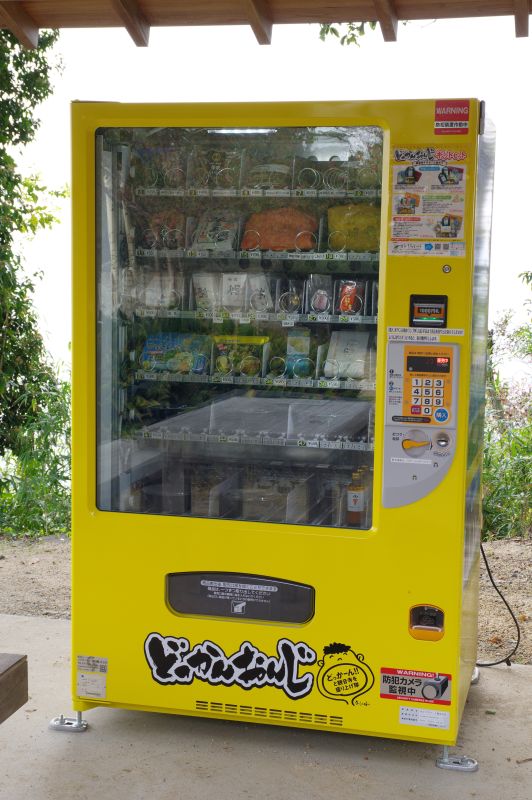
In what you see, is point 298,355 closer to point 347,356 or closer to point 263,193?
point 347,356

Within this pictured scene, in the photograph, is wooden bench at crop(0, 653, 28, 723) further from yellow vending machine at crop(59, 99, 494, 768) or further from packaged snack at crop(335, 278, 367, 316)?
packaged snack at crop(335, 278, 367, 316)

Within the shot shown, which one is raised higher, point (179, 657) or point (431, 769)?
point (179, 657)

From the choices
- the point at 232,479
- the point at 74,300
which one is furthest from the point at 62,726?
the point at 74,300

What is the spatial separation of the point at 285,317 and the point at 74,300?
28.9 inches

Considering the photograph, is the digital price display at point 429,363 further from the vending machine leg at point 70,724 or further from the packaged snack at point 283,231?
the vending machine leg at point 70,724

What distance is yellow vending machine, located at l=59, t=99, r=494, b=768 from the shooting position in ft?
9.43

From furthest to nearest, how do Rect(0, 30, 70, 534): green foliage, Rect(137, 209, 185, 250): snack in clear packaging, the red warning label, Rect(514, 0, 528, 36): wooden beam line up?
Rect(0, 30, 70, 534): green foliage
Rect(137, 209, 185, 250): snack in clear packaging
Rect(514, 0, 528, 36): wooden beam
the red warning label

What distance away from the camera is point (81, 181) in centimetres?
304

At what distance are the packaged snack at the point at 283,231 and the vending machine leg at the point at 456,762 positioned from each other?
1818 mm

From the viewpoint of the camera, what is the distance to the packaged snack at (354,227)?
3.10 meters

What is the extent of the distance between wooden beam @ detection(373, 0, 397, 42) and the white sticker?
7.55 feet

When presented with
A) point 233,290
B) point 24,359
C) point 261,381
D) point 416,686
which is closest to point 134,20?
point 233,290

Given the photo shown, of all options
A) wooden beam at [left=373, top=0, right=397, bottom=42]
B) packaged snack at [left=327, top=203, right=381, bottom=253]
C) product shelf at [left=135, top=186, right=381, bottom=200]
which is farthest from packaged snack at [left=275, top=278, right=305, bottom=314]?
wooden beam at [left=373, top=0, right=397, bottom=42]

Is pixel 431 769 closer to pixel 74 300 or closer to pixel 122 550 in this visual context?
pixel 122 550
